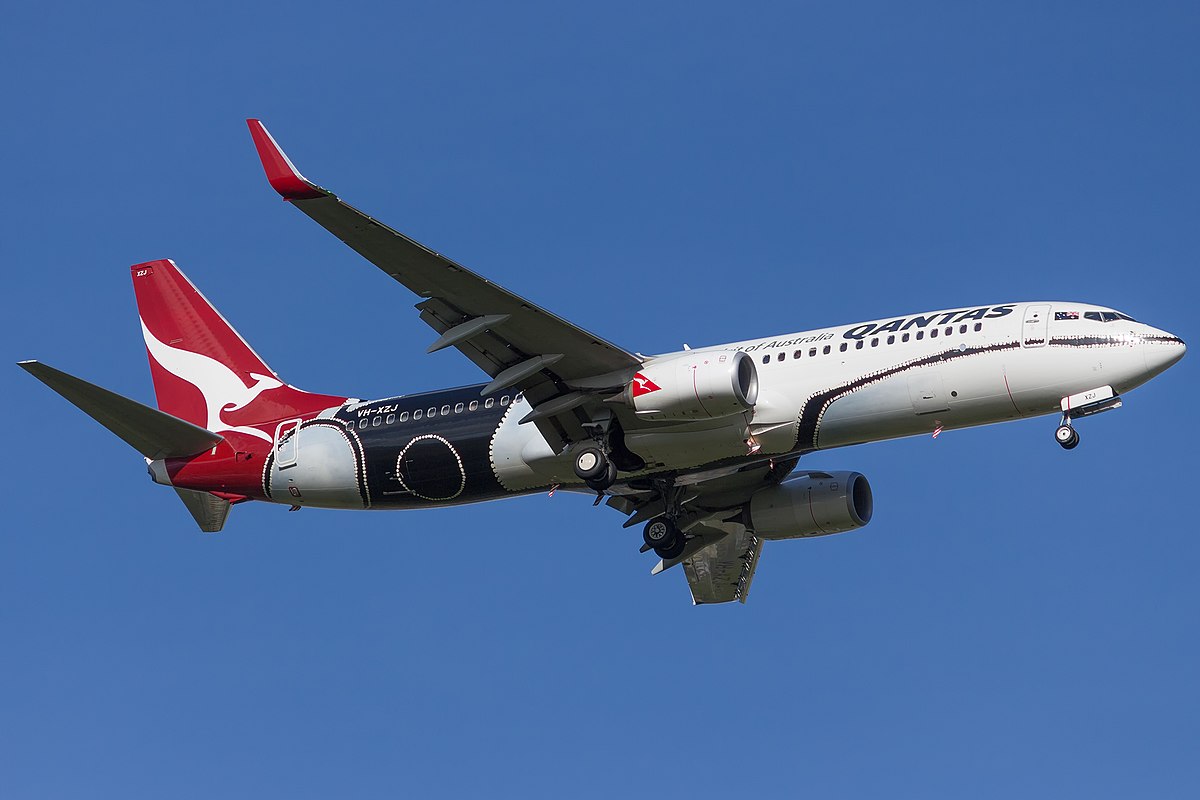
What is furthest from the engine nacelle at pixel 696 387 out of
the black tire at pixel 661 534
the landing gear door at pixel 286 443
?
the landing gear door at pixel 286 443

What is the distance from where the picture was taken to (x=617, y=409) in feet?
134

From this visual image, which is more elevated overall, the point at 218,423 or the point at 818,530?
the point at 218,423

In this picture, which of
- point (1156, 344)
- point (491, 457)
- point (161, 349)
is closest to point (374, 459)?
point (491, 457)

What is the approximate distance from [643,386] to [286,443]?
1146cm

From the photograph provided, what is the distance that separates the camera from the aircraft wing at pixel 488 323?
34.6 meters

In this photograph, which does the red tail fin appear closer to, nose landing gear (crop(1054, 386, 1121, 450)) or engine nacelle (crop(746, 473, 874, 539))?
engine nacelle (crop(746, 473, 874, 539))

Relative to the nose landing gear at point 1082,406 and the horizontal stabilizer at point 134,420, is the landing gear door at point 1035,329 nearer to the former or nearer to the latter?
the nose landing gear at point 1082,406

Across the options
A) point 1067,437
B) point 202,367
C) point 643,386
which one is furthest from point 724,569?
point 202,367

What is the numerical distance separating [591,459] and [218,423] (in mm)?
12576

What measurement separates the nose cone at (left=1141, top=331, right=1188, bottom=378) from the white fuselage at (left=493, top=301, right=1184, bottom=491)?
0.08 ft

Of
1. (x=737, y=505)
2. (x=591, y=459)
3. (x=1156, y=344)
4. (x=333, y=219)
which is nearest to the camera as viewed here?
(x=333, y=219)

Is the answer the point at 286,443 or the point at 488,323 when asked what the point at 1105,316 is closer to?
the point at 488,323

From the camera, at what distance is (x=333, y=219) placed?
35094 millimetres

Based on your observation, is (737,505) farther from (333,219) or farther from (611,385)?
(333,219)
